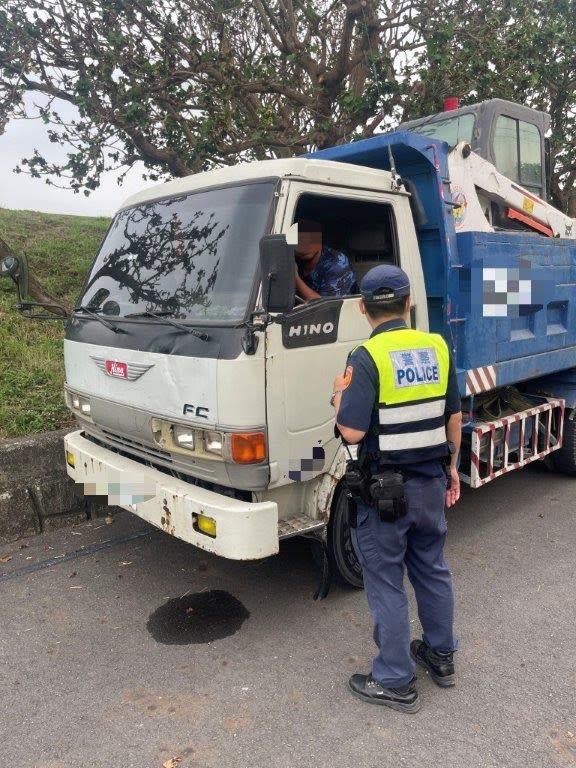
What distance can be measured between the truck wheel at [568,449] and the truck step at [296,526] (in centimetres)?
313

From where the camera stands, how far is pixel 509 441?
174 inches

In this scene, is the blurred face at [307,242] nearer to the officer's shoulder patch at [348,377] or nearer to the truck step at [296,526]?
the officer's shoulder patch at [348,377]

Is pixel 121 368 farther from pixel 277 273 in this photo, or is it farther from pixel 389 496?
pixel 389 496

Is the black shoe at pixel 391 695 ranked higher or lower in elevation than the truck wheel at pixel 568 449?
lower

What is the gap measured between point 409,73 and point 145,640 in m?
7.37

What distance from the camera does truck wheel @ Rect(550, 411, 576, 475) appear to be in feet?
17.4

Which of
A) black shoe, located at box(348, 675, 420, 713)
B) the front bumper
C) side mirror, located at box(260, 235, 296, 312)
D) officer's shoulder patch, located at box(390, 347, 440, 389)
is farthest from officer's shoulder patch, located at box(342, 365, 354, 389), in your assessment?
Answer: black shoe, located at box(348, 675, 420, 713)

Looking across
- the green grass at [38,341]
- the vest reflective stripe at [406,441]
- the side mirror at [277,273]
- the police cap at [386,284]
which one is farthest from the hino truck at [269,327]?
the green grass at [38,341]

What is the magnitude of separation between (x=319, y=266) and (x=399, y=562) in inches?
67.1

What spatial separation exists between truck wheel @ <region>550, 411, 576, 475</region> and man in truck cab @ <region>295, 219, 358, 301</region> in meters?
2.87

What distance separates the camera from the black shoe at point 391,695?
2.59 meters

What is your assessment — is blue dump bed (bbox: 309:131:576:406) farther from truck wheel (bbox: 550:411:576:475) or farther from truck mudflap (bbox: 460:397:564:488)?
truck wheel (bbox: 550:411:576:475)

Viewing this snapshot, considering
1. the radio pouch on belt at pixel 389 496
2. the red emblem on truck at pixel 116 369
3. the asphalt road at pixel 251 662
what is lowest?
the asphalt road at pixel 251 662

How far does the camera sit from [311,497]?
3186 millimetres
